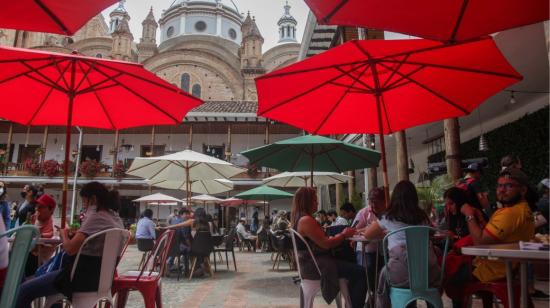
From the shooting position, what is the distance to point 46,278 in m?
2.67

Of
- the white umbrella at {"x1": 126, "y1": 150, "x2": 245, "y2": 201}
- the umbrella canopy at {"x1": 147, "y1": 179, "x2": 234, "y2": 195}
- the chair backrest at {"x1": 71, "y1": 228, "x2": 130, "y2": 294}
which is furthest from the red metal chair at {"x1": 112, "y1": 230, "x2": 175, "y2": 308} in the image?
the umbrella canopy at {"x1": 147, "y1": 179, "x2": 234, "y2": 195}

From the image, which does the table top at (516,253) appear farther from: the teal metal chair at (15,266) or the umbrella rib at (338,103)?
the teal metal chair at (15,266)

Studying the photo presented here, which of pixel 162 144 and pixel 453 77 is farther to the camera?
pixel 162 144

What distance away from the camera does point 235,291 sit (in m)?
5.96

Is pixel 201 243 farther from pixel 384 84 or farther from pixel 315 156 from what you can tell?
pixel 384 84

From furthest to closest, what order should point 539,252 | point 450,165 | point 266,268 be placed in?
point 266,268
point 450,165
point 539,252

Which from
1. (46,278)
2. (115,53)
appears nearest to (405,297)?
(46,278)

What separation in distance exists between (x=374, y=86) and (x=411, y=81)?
0.37 meters

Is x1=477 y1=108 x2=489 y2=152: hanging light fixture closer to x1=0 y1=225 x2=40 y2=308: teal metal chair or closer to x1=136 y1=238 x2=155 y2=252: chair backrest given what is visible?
x1=136 y1=238 x2=155 y2=252: chair backrest

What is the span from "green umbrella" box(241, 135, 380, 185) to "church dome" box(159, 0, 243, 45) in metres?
38.2

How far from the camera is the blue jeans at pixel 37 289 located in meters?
2.60

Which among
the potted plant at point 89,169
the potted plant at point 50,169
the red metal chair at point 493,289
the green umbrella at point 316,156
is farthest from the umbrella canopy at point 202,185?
the potted plant at point 50,169

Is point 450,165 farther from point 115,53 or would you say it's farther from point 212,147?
point 115,53

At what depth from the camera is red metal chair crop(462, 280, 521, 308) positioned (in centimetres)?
256
